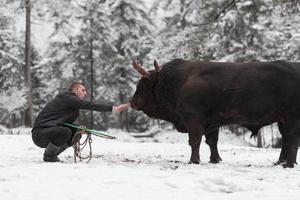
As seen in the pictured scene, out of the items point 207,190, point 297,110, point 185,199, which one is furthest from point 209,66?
point 185,199

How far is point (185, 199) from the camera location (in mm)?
6188

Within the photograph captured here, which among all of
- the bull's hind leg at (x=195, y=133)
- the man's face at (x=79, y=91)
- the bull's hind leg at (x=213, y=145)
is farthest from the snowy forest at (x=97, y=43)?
the bull's hind leg at (x=195, y=133)

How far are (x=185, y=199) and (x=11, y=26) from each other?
120 ft

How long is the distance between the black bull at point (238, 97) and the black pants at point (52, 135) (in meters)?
1.99

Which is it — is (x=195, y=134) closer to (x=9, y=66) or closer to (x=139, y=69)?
(x=139, y=69)

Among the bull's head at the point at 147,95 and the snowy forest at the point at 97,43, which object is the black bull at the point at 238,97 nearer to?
the bull's head at the point at 147,95

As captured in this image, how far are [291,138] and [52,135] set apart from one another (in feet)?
14.9

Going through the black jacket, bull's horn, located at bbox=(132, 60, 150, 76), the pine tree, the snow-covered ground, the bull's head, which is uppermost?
the pine tree

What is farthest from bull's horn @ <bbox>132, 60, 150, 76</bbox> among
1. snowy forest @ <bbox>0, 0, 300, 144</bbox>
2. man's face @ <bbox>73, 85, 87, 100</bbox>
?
snowy forest @ <bbox>0, 0, 300, 144</bbox>

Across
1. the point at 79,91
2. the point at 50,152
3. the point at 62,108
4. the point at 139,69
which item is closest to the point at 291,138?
the point at 139,69

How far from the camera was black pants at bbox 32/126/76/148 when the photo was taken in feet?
31.7

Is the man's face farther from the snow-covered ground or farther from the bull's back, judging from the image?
the bull's back

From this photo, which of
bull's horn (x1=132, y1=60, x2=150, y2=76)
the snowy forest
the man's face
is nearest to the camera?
the man's face

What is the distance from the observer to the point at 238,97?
9.69m
